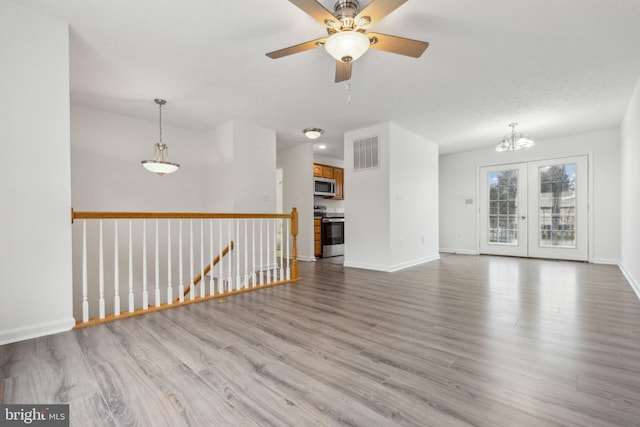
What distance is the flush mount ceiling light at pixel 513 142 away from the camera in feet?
15.7

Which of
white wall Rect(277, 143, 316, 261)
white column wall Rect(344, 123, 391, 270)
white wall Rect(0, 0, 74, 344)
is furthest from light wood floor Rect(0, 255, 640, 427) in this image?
white wall Rect(277, 143, 316, 261)

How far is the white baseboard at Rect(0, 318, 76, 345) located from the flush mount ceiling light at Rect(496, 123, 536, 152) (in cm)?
598

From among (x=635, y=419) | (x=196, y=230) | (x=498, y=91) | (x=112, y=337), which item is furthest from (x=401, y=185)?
(x=112, y=337)

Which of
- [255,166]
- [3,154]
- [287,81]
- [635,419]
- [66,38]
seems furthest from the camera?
[255,166]

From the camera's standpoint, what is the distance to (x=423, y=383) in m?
1.64

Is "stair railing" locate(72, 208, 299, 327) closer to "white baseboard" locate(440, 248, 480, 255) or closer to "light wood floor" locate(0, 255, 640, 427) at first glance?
"light wood floor" locate(0, 255, 640, 427)

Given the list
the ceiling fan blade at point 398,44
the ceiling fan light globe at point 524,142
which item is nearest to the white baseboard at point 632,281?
the ceiling fan light globe at point 524,142

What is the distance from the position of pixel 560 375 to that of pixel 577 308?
1662mm

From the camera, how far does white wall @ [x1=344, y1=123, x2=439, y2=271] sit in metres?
4.88

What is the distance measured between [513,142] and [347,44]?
179 inches

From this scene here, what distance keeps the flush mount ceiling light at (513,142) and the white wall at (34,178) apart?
5.71 m

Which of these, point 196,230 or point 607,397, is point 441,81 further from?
point 196,230

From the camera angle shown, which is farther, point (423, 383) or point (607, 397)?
point (423, 383)

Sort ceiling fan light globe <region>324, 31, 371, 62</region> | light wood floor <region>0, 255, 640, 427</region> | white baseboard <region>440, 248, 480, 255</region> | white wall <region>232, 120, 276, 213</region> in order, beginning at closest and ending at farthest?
light wood floor <region>0, 255, 640, 427</region>
ceiling fan light globe <region>324, 31, 371, 62</region>
white wall <region>232, 120, 276, 213</region>
white baseboard <region>440, 248, 480, 255</region>
